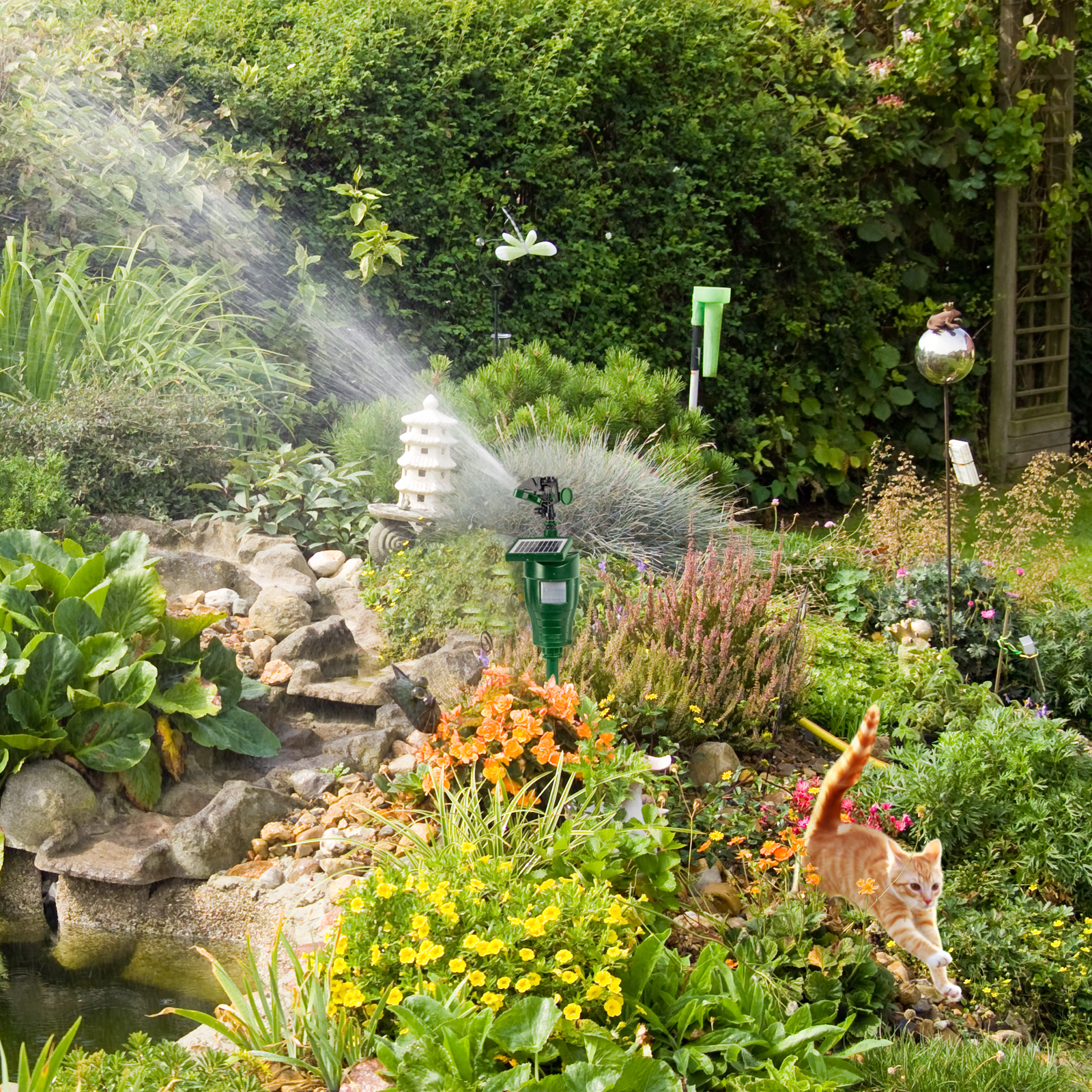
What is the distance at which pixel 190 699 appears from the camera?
3512 mm

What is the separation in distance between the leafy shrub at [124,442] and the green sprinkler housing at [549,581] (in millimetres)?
2630

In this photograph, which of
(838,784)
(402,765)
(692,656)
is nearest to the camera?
(838,784)

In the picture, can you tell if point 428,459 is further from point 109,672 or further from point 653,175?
point 653,175

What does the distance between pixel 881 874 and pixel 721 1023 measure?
61cm

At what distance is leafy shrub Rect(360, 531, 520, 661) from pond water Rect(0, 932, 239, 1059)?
1.53m

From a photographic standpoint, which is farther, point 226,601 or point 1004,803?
point 226,601

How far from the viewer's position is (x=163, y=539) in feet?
17.1

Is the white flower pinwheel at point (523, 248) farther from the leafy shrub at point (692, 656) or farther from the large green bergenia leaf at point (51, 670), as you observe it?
the large green bergenia leaf at point (51, 670)

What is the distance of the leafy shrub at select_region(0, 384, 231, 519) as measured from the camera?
5.14 m

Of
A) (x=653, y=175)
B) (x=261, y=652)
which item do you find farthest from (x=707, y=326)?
(x=261, y=652)

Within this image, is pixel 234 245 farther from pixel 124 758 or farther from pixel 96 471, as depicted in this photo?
pixel 124 758

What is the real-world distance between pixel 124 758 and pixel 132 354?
2923 mm

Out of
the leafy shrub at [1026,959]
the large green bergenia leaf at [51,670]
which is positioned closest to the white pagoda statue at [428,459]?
the large green bergenia leaf at [51,670]

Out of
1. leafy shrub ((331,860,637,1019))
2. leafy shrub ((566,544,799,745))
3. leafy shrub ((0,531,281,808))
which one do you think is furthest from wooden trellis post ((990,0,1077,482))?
leafy shrub ((331,860,637,1019))
